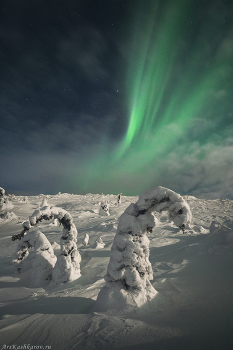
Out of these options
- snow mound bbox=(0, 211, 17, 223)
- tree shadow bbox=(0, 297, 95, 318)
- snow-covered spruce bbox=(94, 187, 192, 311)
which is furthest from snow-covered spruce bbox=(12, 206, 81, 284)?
snow mound bbox=(0, 211, 17, 223)

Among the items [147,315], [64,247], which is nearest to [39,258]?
[64,247]

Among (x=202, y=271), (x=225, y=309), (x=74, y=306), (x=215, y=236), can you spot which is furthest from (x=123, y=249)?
(x=215, y=236)

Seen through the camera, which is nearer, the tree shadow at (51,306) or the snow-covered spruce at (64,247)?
the tree shadow at (51,306)

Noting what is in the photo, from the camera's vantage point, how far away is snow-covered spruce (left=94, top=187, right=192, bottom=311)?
4.27 metres

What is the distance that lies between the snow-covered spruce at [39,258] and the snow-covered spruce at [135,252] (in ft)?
16.7

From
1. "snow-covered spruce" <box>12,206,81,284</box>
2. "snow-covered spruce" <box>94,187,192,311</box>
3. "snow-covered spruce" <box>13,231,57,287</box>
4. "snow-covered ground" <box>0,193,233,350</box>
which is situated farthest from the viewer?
"snow-covered spruce" <box>13,231,57,287</box>

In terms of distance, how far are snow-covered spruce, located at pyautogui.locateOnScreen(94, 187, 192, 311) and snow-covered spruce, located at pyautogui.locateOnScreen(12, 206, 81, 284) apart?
3.80 meters

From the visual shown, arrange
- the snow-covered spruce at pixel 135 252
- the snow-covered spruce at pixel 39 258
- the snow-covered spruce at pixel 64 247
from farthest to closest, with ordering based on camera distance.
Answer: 1. the snow-covered spruce at pixel 39 258
2. the snow-covered spruce at pixel 64 247
3. the snow-covered spruce at pixel 135 252

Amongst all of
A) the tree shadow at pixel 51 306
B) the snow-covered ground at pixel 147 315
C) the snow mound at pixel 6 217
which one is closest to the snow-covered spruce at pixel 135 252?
the snow-covered ground at pixel 147 315

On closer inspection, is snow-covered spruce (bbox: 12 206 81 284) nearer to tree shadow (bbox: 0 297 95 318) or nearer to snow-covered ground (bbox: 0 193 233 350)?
snow-covered ground (bbox: 0 193 233 350)

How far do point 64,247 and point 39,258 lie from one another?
1.79m

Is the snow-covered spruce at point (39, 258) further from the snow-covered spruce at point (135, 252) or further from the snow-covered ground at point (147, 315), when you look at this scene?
the snow-covered spruce at point (135, 252)

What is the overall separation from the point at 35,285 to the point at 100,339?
6.69 m

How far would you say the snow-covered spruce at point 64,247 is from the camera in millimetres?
7172
